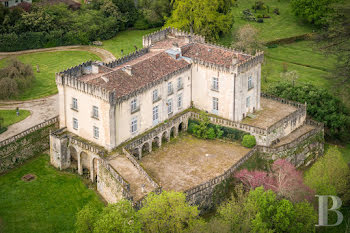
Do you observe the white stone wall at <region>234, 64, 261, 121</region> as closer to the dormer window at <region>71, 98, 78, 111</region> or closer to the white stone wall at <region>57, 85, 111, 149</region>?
the white stone wall at <region>57, 85, 111, 149</region>

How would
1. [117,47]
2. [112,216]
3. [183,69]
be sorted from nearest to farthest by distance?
[112,216]
[183,69]
[117,47]

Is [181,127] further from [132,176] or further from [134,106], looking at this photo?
[132,176]

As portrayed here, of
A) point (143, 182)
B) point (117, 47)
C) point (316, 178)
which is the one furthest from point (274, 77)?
point (143, 182)

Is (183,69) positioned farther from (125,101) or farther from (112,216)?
(112,216)

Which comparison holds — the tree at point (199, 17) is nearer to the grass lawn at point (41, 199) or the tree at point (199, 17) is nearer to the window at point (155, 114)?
the window at point (155, 114)

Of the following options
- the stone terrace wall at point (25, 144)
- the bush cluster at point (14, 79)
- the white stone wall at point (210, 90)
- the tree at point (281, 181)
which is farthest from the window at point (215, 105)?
the bush cluster at point (14, 79)

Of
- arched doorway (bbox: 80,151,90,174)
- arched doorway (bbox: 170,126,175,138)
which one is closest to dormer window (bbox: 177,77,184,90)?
arched doorway (bbox: 170,126,175,138)
